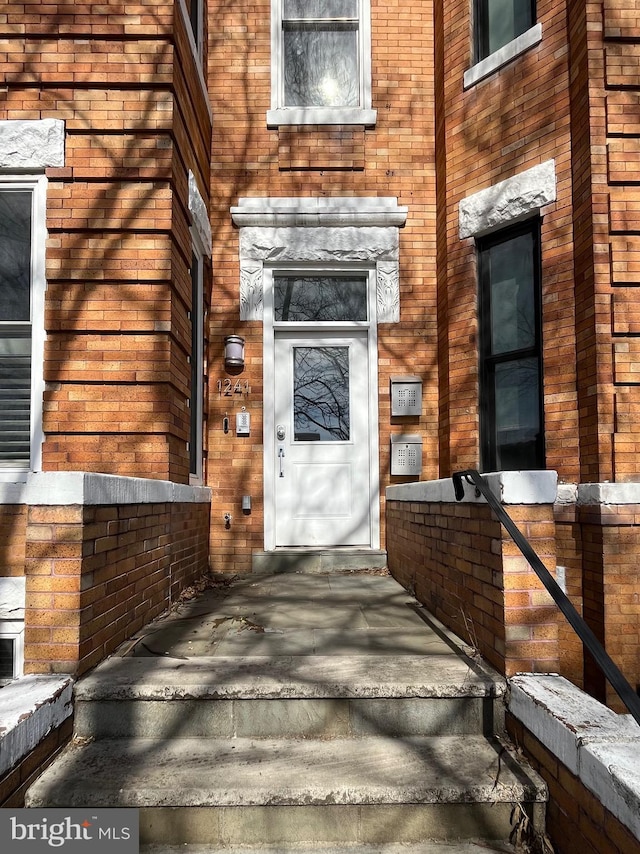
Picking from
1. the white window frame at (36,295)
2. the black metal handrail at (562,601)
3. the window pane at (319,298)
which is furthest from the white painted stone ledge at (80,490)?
the window pane at (319,298)

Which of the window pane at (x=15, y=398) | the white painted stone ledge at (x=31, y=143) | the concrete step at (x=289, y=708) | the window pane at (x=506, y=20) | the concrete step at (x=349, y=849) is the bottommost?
the concrete step at (x=349, y=849)

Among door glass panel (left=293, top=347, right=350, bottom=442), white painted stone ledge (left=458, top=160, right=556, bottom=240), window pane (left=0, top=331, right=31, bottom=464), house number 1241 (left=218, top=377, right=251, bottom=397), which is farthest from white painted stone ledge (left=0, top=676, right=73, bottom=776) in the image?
white painted stone ledge (left=458, top=160, right=556, bottom=240)

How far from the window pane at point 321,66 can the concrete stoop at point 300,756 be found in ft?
19.0

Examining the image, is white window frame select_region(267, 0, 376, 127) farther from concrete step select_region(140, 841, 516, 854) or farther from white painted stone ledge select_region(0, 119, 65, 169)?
concrete step select_region(140, 841, 516, 854)

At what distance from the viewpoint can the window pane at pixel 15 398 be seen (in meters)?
4.04

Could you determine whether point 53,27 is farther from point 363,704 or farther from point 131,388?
point 363,704

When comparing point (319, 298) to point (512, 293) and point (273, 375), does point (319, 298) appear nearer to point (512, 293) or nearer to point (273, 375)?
point (273, 375)

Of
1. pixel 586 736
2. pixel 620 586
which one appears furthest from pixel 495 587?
pixel 620 586

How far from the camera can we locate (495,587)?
108 inches

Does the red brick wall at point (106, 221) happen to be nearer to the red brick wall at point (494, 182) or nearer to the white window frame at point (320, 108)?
the white window frame at point (320, 108)

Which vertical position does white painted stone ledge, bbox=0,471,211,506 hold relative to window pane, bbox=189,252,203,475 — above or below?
below

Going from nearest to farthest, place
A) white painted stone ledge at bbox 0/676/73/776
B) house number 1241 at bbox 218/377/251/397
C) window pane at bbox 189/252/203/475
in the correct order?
white painted stone ledge at bbox 0/676/73/776
window pane at bbox 189/252/203/475
house number 1241 at bbox 218/377/251/397

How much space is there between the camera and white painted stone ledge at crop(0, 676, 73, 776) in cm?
206

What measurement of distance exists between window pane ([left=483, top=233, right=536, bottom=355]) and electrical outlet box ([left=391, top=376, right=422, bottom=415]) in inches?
35.6
